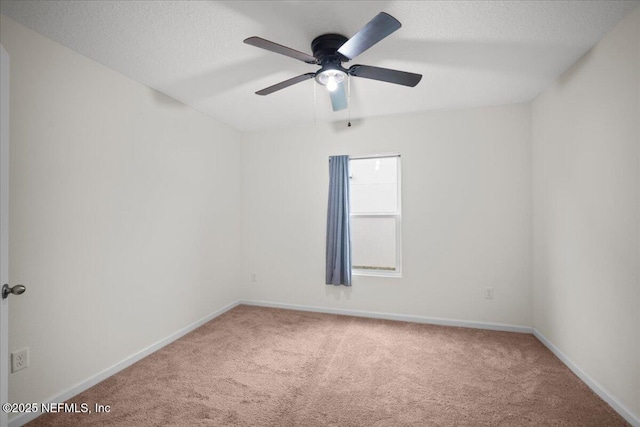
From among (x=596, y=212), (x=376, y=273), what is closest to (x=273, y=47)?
(x=596, y=212)

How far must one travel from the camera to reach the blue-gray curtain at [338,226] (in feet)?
11.7

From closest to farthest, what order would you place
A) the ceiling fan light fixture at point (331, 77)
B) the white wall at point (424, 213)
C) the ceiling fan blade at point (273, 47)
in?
the ceiling fan blade at point (273, 47) → the ceiling fan light fixture at point (331, 77) → the white wall at point (424, 213)

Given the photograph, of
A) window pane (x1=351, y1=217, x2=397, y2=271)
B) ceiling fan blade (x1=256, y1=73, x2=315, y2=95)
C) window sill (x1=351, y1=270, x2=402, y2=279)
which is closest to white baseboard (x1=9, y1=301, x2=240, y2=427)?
window sill (x1=351, y1=270, x2=402, y2=279)

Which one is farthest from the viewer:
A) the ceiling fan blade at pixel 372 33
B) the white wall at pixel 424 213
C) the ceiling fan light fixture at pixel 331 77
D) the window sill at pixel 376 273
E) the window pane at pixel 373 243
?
the window pane at pixel 373 243

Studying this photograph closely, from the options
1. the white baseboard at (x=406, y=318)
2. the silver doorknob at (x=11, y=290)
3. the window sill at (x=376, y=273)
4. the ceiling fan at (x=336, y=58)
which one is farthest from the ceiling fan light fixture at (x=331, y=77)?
the white baseboard at (x=406, y=318)

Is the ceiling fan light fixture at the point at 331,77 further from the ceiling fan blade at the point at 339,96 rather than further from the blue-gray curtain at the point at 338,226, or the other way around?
the blue-gray curtain at the point at 338,226

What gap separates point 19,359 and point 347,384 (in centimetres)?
212

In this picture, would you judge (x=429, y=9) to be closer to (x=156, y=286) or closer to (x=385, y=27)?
(x=385, y=27)

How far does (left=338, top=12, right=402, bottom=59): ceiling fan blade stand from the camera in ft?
4.44

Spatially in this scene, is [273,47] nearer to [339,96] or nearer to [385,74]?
[385,74]

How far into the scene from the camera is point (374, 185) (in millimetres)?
3672

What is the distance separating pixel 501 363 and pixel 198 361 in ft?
8.58

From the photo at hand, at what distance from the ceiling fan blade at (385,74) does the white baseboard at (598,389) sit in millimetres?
2438

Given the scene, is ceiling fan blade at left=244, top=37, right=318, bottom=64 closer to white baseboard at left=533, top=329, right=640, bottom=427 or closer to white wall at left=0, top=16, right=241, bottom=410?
white wall at left=0, top=16, right=241, bottom=410
